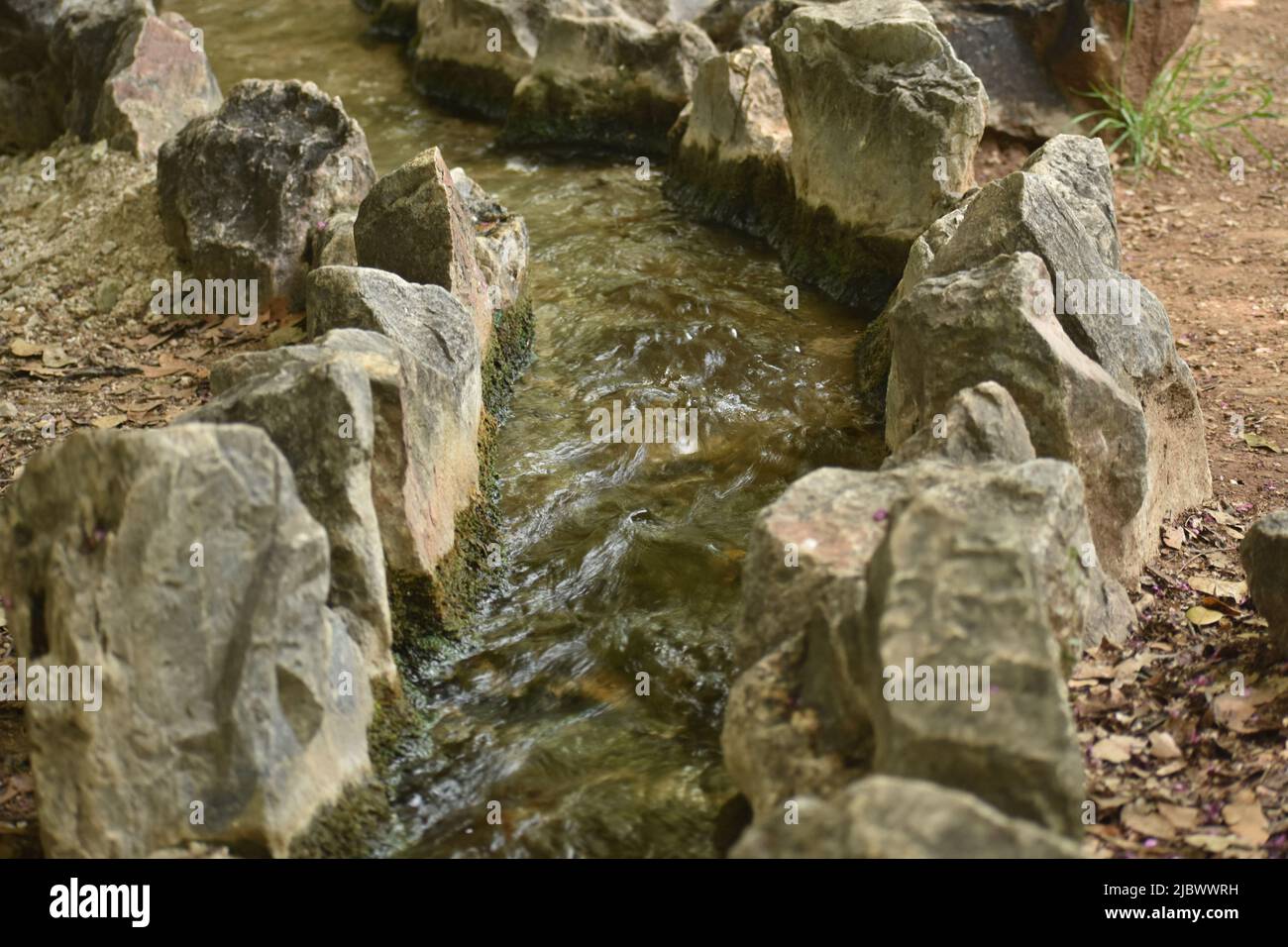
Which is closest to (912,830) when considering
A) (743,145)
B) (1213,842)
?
(1213,842)

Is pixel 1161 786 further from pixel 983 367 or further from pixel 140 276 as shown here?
pixel 140 276

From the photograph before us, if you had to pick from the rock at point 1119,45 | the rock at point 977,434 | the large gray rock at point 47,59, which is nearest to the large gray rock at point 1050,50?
the rock at point 1119,45

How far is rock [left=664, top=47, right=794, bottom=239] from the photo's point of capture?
25.0 feet

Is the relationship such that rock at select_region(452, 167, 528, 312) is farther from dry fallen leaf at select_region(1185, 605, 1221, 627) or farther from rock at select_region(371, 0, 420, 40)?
rock at select_region(371, 0, 420, 40)

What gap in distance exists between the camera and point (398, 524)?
14.3 ft

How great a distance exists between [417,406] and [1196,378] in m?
3.64

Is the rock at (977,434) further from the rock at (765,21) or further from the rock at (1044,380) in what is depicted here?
the rock at (765,21)

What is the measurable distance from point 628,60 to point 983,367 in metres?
4.90

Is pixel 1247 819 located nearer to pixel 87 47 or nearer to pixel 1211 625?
pixel 1211 625

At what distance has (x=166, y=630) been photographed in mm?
3266

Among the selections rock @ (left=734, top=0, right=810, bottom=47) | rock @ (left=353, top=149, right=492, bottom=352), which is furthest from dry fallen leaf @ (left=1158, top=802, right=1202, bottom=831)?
rock @ (left=734, top=0, right=810, bottom=47)

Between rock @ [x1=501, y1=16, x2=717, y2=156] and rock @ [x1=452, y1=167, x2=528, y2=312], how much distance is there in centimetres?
185
